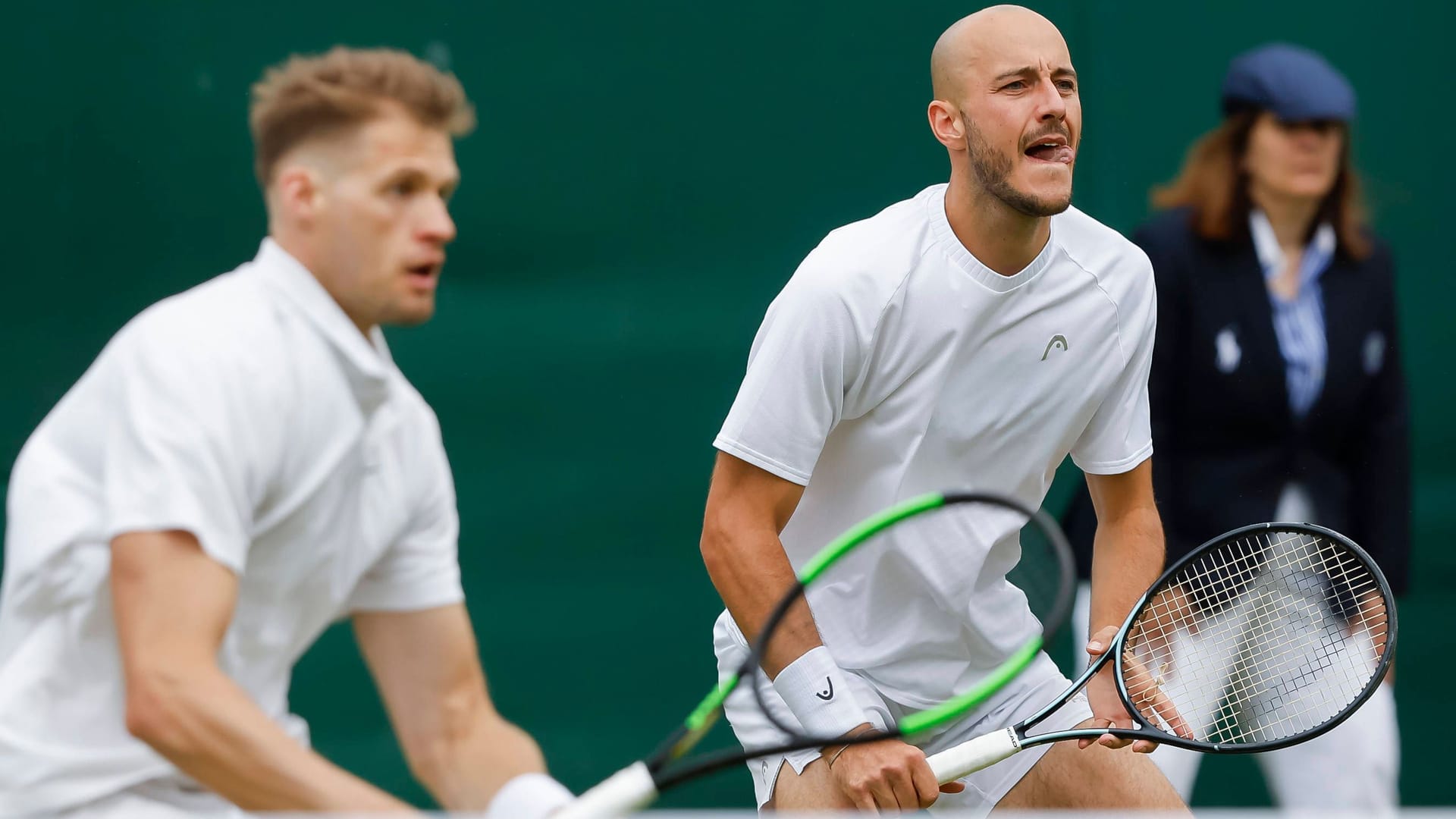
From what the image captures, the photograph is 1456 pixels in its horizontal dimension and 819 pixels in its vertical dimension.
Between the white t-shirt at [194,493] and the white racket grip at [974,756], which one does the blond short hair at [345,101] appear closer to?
the white t-shirt at [194,493]

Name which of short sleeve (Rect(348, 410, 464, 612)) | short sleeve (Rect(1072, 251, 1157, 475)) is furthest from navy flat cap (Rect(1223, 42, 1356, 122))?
short sleeve (Rect(348, 410, 464, 612))

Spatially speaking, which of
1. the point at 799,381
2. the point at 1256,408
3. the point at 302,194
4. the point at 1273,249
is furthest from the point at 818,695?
the point at 1273,249

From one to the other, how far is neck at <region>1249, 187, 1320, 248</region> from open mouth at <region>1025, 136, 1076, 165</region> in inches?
26.5

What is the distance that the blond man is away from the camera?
70.9 inches

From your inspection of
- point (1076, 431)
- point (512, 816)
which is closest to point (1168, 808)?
point (1076, 431)

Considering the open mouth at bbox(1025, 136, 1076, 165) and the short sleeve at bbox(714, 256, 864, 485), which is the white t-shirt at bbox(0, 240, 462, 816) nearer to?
the short sleeve at bbox(714, 256, 864, 485)

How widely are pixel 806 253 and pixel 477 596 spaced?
2.52 ft

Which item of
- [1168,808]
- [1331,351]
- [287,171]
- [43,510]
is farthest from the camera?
[1331,351]

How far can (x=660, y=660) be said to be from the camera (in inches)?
125

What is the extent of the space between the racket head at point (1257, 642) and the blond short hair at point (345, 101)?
40.8 inches

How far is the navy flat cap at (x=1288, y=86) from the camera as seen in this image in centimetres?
304

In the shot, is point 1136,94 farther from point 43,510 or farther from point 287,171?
point 43,510

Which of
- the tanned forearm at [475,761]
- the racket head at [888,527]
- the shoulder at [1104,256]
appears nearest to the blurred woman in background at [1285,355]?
the shoulder at [1104,256]

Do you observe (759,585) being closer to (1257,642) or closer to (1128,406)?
(1128,406)
